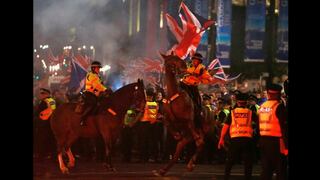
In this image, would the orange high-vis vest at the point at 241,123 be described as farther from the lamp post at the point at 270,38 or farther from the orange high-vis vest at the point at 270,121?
the lamp post at the point at 270,38

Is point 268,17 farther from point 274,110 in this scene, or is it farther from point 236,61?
point 274,110

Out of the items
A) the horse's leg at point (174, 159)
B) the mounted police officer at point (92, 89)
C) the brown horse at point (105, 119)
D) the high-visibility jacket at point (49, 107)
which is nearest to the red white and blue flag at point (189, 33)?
the brown horse at point (105, 119)

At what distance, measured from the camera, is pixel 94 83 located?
14.0 meters

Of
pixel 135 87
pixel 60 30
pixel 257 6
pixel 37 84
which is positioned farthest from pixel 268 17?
pixel 135 87

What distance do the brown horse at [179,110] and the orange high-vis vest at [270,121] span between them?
3.01 m

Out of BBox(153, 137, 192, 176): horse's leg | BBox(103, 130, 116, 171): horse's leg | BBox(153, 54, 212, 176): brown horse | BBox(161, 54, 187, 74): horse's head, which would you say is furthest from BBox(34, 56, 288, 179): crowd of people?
BBox(161, 54, 187, 74): horse's head

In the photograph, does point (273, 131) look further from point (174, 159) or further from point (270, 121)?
point (174, 159)

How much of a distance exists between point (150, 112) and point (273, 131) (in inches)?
252

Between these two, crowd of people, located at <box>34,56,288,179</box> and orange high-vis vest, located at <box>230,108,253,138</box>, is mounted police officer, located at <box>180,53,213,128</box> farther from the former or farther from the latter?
orange high-vis vest, located at <box>230,108,253,138</box>

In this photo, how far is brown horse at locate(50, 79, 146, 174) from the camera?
14125 millimetres

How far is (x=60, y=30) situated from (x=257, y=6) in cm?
1236

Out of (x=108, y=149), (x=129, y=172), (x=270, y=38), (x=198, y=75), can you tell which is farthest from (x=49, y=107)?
(x=270, y=38)

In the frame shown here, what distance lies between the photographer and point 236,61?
132 ft

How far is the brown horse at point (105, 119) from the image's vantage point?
14.1 m
